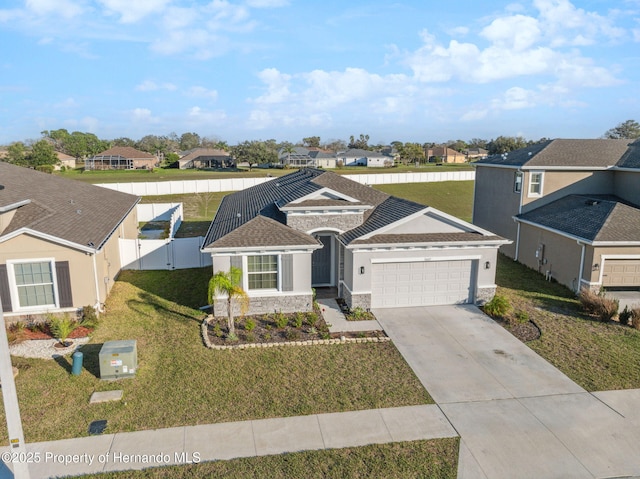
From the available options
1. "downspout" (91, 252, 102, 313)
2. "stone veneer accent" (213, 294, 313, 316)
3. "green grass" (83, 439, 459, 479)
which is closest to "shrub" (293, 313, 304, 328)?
"stone veneer accent" (213, 294, 313, 316)

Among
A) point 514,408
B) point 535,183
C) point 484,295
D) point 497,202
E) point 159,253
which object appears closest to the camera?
point 514,408

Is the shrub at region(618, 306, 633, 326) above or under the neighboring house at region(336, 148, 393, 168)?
under

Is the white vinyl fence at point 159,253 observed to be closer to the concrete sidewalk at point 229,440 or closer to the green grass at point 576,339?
the concrete sidewalk at point 229,440

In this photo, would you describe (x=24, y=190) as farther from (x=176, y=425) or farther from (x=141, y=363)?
(x=176, y=425)

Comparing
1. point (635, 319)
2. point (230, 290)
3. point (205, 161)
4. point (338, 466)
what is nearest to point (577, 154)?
point (635, 319)

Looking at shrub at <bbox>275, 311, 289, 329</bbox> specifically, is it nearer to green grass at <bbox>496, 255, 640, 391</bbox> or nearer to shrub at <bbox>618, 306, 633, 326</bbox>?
green grass at <bbox>496, 255, 640, 391</bbox>

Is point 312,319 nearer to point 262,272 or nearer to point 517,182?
point 262,272
